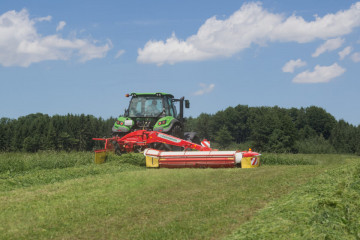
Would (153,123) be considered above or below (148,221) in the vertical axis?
above

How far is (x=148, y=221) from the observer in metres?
5.86

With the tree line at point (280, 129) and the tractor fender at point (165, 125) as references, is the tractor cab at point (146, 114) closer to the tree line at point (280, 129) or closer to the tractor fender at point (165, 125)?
the tractor fender at point (165, 125)

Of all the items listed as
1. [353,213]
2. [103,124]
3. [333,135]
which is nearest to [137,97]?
[353,213]

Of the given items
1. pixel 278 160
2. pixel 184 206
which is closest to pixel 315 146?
pixel 278 160

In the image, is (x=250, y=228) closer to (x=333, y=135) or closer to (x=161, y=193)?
(x=161, y=193)

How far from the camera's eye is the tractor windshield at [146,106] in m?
15.4

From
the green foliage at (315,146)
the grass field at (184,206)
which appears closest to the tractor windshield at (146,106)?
the grass field at (184,206)

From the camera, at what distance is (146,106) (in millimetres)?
15539

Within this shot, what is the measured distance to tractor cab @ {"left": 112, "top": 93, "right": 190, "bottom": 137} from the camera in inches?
590

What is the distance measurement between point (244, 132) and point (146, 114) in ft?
250

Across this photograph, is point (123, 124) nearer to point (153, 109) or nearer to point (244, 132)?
point (153, 109)

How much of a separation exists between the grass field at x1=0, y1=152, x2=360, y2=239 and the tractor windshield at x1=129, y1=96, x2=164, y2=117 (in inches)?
204

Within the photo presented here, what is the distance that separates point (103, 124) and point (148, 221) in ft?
225

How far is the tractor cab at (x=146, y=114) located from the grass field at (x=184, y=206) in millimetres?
4468
